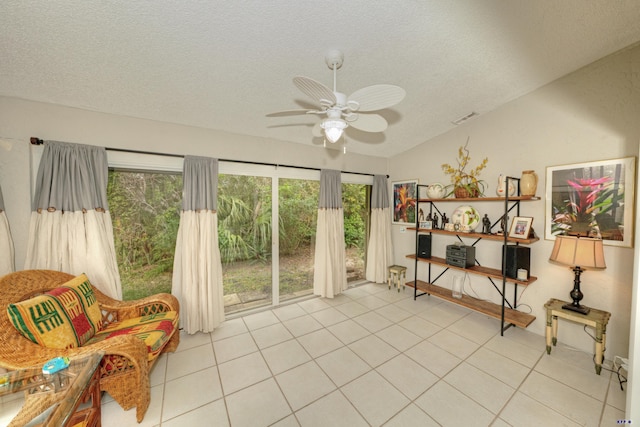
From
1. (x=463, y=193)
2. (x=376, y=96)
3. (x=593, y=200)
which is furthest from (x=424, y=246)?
(x=376, y=96)

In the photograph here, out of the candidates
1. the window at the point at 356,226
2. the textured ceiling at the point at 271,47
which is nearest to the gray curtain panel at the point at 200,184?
the textured ceiling at the point at 271,47

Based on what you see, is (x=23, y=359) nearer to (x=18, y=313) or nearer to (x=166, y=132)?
(x=18, y=313)

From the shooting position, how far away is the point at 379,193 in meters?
4.22

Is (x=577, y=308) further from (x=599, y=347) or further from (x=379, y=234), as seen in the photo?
(x=379, y=234)

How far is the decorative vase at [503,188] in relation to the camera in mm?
2668

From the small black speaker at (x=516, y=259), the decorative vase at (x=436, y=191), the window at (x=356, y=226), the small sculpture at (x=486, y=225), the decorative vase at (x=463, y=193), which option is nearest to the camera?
the small black speaker at (x=516, y=259)

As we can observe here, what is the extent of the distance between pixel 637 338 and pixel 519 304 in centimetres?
170

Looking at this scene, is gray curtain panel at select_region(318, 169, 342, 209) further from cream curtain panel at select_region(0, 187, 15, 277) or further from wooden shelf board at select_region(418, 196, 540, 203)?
cream curtain panel at select_region(0, 187, 15, 277)

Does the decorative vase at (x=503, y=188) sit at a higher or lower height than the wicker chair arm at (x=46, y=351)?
higher

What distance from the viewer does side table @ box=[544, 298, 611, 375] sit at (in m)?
2.03

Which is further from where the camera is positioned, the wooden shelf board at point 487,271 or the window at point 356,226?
the window at point 356,226

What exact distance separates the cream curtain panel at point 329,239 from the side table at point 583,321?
8.34ft

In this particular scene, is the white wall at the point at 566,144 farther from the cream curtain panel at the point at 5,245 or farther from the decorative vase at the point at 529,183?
the cream curtain panel at the point at 5,245

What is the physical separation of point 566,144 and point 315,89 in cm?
298
